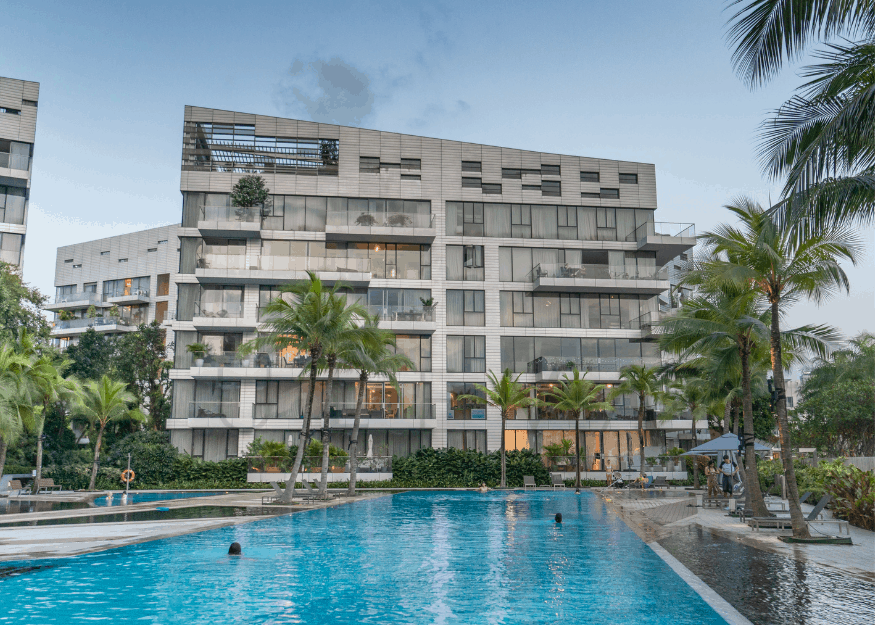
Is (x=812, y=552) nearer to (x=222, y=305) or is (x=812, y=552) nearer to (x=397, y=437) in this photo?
(x=397, y=437)

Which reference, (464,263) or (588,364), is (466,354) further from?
(588,364)

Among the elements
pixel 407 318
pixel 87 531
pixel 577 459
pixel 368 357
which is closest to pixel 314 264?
pixel 407 318

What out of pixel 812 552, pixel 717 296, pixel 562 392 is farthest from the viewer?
pixel 562 392

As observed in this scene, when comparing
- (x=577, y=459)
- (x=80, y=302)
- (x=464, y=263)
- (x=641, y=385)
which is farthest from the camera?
(x=80, y=302)

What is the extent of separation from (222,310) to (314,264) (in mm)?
6179

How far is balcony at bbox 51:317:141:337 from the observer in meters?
59.6

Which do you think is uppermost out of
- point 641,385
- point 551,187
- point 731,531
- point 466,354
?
point 551,187

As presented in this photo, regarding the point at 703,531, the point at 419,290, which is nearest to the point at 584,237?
the point at 419,290

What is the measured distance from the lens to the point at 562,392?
123ft

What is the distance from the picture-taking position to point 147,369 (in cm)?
4984

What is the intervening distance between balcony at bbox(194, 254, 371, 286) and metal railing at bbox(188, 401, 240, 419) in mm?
7483

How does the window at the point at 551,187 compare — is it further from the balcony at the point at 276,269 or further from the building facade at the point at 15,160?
the building facade at the point at 15,160

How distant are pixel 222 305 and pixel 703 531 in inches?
1218

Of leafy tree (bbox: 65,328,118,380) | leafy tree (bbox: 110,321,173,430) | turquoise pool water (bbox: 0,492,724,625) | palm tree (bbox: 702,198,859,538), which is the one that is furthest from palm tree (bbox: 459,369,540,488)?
leafy tree (bbox: 65,328,118,380)
